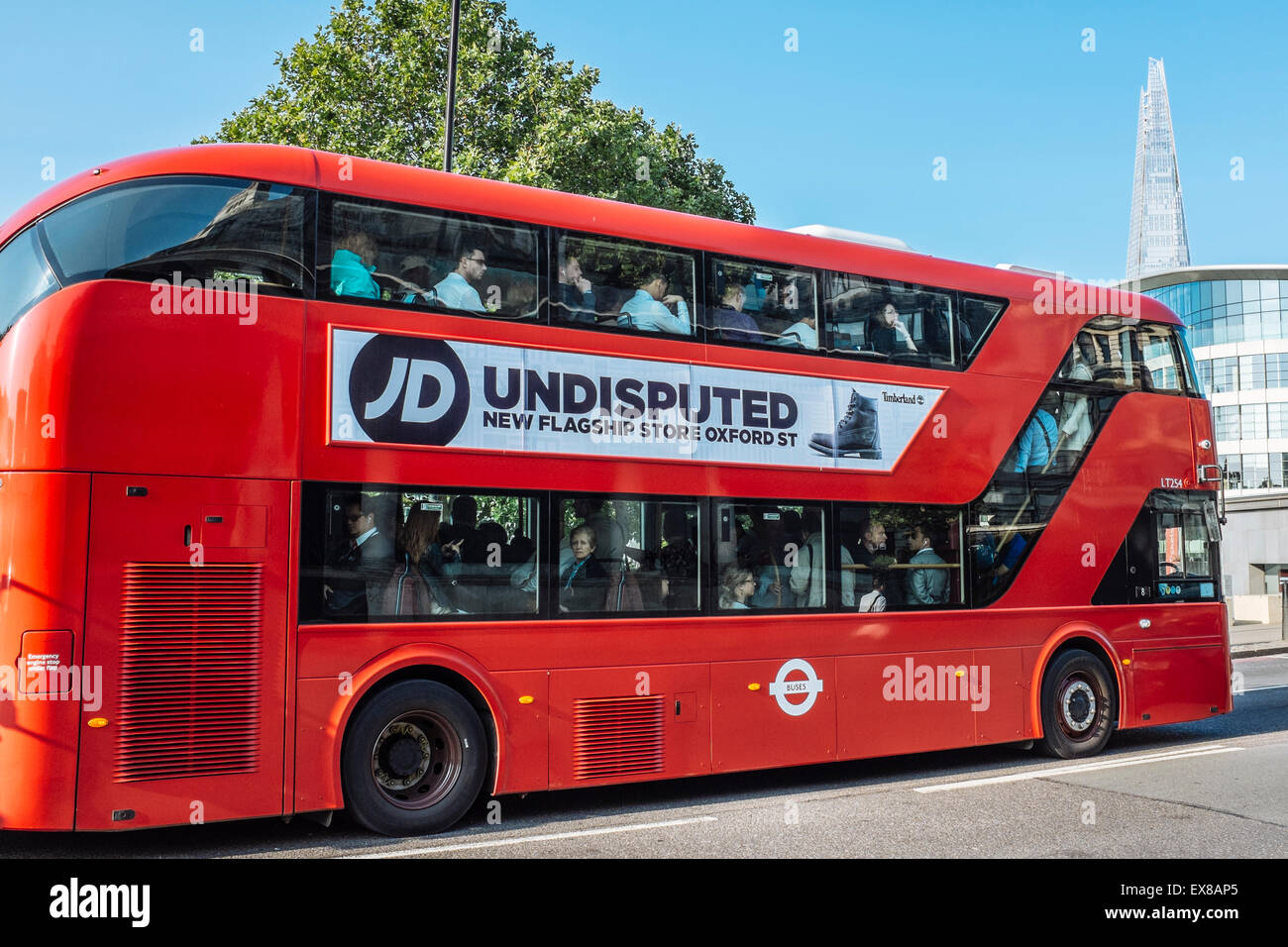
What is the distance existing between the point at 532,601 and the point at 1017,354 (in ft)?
17.6

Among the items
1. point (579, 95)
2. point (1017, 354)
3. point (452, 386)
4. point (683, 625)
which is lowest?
point (683, 625)

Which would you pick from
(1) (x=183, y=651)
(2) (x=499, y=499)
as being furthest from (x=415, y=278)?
(1) (x=183, y=651)

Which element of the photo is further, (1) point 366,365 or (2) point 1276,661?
(2) point 1276,661

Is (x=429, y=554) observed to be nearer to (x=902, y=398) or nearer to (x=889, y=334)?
(x=902, y=398)

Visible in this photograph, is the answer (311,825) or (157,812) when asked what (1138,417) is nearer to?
(311,825)

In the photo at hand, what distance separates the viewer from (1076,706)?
35.5 ft

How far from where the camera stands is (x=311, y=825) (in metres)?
7.54

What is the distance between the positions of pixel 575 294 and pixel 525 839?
368 cm

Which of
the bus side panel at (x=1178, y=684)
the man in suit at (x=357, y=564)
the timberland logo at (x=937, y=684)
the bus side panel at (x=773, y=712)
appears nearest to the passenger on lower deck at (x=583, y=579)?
the bus side panel at (x=773, y=712)

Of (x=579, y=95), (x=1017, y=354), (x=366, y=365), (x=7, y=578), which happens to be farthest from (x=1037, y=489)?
(x=579, y=95)

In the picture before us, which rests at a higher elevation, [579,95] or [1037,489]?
[579,95]

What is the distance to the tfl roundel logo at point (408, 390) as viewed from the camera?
23.7 feet
